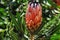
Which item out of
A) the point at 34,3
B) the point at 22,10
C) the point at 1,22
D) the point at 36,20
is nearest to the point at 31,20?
the point at 36,20

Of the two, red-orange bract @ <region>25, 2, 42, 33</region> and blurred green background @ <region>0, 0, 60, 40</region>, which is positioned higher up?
red-orange bract @ <region>25, 2, 42, 33</region>

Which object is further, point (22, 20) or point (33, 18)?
point (22, 20)

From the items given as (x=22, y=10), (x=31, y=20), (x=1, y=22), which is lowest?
(x=1, y=22)

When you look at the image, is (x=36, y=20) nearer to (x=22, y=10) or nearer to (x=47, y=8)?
(x=22, y=10)

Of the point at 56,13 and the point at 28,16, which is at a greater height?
the point at 28,16

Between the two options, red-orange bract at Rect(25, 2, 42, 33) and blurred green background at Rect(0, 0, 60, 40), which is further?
blurred green background at Rect(0, 0, 60, 40)

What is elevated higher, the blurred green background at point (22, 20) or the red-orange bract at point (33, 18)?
the red-orange bract at point (33, 18)

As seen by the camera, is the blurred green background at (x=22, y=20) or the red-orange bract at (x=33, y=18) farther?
the blurred green background at (x=22, y=20)

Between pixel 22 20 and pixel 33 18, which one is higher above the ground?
pixel 33 18

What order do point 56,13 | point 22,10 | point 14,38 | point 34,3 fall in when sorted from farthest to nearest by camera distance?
point 56,13 → point 22,10 → point 14,38 → point 34,3

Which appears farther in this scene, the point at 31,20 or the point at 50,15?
the point at 50,15

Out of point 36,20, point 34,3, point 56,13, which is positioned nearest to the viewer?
point 36,20
